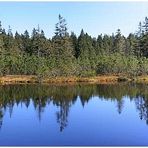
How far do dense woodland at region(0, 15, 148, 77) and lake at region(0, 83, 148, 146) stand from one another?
76.0 ft

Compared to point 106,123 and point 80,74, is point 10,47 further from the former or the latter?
point 106,123

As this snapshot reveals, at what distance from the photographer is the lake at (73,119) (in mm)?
20344

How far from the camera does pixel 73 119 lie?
1051 inches

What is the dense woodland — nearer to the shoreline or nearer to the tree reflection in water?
the shoreline

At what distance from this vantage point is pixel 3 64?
211 feet

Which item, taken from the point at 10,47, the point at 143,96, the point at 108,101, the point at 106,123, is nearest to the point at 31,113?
the point at 106,123

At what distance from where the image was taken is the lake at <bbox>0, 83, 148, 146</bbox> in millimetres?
20344

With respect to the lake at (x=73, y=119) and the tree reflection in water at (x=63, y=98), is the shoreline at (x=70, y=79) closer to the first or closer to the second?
the tree reflection in water at (x=63, y=98)

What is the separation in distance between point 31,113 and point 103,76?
36912 millimetres

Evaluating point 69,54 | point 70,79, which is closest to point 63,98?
point 70,79

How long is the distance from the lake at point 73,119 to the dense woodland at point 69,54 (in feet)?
76.0

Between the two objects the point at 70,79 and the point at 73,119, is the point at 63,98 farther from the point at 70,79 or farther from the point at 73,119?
the point at 70,79

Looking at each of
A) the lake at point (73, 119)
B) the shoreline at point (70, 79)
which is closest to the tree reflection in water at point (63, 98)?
the lake at point (73, 119)

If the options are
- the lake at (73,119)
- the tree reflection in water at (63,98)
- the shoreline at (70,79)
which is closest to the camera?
the lake at (73,119)
